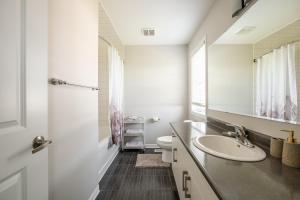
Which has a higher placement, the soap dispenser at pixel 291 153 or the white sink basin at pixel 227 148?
the soap dispenser at pixel 291 153

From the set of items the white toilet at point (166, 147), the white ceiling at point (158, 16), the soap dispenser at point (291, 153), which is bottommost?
the white toilet at point (166, 147)

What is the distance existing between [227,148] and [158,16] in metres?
2.00

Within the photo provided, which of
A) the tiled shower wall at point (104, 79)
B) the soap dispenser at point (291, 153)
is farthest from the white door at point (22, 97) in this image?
the tiled shower wall at point (104, 79)

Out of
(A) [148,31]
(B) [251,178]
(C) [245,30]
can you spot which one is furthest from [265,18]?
(A) [148,31]

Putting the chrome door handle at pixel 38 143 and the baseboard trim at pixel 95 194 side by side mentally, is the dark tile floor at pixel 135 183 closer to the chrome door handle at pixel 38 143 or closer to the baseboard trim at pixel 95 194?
the baseboard trim at pixel 95 194

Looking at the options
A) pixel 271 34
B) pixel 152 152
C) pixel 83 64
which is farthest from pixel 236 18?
pixel 152 152

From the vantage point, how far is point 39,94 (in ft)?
2.61

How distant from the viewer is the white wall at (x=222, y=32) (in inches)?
41.1

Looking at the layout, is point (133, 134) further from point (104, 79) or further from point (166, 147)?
point (104, 79)

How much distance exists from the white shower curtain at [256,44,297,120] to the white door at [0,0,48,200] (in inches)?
55.8

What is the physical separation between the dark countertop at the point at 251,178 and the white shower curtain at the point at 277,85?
0.34 meters

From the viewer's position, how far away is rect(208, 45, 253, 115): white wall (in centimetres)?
141

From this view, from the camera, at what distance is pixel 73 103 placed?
1309 mm

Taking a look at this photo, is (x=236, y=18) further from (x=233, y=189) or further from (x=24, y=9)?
(x=24, y=9)
